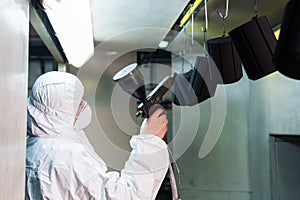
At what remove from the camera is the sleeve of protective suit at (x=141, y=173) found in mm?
1431

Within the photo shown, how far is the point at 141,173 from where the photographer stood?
1478 mm

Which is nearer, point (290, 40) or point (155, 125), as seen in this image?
point (290, 40)

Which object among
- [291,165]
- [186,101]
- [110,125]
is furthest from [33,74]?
[291,165]

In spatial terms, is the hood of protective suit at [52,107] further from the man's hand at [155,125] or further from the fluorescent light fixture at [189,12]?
the fluorescent light fixture at [189,12]

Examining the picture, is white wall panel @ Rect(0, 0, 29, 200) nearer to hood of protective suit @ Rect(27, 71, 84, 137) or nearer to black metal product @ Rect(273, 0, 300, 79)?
hood of protective suit @ Rect(27, 71, 84, 137)

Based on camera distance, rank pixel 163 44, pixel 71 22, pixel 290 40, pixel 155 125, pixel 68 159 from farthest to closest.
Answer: pixel 163 44, pixel 71 22, pixel 155 125, pixel 68 159, pixel 290 40

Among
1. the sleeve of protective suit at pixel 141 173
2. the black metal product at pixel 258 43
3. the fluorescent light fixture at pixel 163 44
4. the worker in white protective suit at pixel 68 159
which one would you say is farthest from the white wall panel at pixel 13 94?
the fluorescent light fixture at pixel 163 44

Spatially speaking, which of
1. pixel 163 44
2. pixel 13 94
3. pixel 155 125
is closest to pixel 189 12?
pixel 155 125

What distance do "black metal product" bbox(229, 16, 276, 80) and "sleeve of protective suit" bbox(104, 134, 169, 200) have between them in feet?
1.86

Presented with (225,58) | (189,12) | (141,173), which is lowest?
(141,173)

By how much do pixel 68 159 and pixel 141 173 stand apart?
0.31 m

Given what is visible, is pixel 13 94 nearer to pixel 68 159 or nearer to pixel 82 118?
pixel 68 159

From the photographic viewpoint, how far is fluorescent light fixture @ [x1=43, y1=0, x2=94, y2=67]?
1465 millimetres

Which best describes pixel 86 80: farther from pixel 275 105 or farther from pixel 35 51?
pixel 275 105
